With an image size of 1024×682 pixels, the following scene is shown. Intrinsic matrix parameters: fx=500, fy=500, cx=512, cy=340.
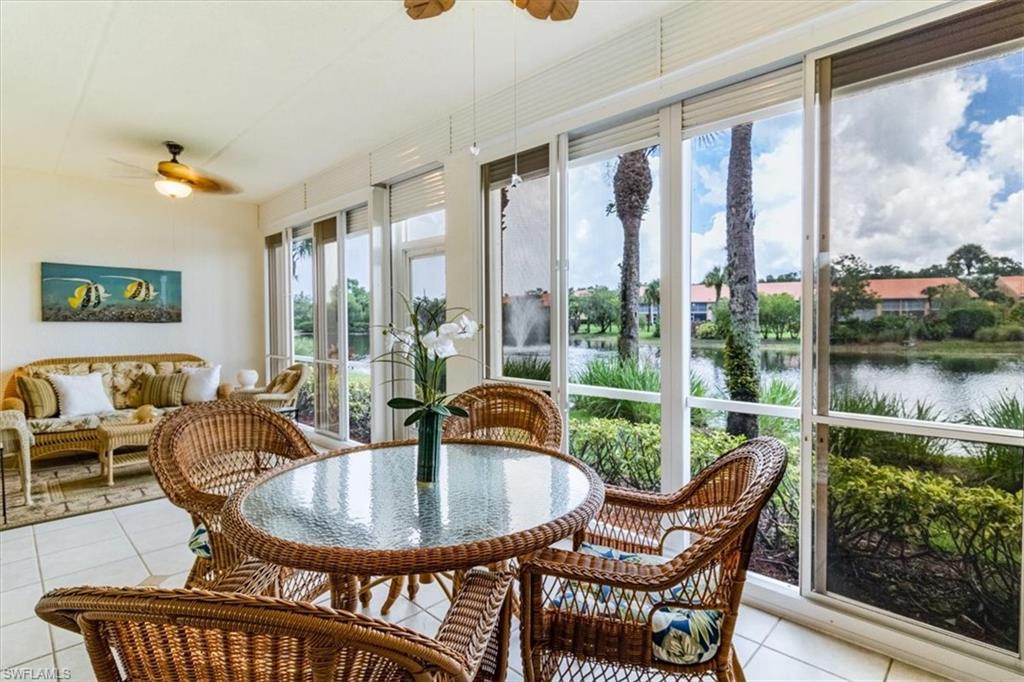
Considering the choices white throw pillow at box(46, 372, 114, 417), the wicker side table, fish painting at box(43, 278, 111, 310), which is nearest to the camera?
the wicker side table

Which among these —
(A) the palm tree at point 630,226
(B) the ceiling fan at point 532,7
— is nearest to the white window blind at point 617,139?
(A) the palm tree at point 630,226

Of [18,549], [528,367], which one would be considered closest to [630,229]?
[528,367]

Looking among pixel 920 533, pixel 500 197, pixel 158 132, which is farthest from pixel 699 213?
pixel 158 132

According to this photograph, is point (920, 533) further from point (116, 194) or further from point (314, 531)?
point (116, 194)

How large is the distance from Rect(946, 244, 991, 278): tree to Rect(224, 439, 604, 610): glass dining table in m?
1.50

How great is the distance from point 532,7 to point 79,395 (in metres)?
5.23

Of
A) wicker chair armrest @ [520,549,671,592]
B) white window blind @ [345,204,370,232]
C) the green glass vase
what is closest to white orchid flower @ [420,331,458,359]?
the green glass vase

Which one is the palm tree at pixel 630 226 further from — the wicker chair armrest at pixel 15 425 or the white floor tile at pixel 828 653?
the wicker chair armrest at pixel 15 425

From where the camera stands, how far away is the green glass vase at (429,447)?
163cm

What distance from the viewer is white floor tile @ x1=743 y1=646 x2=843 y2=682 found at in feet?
5.93

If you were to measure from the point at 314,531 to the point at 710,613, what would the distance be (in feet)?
3.55

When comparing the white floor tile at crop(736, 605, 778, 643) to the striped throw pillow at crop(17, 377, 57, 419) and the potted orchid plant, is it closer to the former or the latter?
the potted orchid plant

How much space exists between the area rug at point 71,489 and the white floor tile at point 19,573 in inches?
27.3

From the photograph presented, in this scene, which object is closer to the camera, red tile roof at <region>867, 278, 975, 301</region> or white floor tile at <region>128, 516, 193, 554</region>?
red tile roof at <region>867, 278, 975, 301</region>
